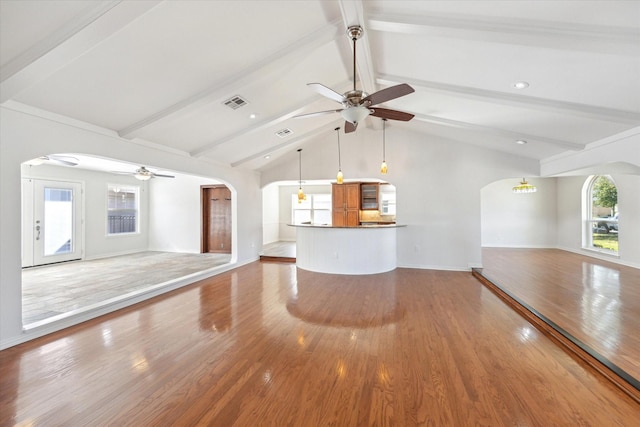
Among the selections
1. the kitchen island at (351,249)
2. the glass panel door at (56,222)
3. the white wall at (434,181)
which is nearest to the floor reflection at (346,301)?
the kitchen island at (351,249)

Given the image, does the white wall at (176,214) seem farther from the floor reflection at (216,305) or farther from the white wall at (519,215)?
the white wall at (519,215)

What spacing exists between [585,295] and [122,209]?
10926 mm

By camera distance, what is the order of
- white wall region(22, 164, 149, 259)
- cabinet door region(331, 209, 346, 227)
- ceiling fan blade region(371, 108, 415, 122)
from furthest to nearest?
cabinet door region(331, 209, 346, 227)
white wall region(22, 164, 149, 259)
ceiling fan blade region(371, 108, 415, 122)

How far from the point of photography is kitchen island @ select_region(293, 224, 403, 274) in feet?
19.4

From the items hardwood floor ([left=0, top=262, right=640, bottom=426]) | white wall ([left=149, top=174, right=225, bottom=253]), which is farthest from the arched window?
white wall ([left=149, top=174, right=225, bottom=253])

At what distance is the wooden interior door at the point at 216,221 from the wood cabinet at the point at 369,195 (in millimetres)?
4374

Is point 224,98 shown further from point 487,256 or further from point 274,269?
point 487,256

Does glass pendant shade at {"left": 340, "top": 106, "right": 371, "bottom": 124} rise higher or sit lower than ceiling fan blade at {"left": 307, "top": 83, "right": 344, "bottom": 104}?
lower

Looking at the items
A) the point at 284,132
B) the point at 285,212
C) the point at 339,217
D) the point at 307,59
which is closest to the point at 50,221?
the point at 284,132

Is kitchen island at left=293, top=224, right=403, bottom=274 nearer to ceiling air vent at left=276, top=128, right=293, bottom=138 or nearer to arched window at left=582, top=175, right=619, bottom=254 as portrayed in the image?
ceiling air vent at left=276, top=128, right=293, bottom=138

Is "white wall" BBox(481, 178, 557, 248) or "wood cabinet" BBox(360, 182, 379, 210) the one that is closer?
"white wall" BBox(481, 178, 557, 248)

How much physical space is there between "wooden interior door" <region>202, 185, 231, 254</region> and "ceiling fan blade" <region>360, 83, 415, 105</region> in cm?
673

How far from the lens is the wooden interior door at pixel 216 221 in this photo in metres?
8.62

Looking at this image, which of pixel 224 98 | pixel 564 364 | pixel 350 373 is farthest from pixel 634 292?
pixel 224 98
